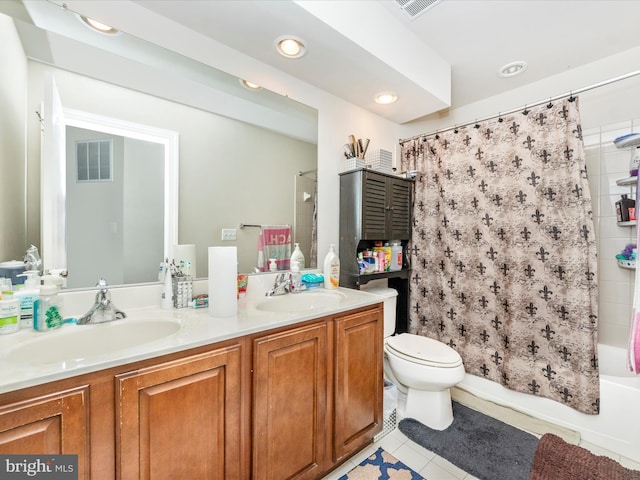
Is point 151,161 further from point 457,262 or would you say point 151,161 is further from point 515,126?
point 515,126

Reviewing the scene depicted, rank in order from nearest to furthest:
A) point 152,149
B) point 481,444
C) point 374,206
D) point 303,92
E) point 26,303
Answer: point 26,303 → point 152,149 → point 481,444 → point 303,92 → point 374,206

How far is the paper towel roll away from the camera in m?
1.19

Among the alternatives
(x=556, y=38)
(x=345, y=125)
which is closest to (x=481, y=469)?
(x=345, y=125)

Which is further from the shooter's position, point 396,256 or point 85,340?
point 396,256

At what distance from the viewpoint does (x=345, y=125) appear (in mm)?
2115

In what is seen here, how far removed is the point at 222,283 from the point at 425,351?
1355mm

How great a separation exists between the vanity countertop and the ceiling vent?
1.63 m

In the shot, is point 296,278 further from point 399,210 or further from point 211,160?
point 399,210

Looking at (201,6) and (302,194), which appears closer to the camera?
(201,6)

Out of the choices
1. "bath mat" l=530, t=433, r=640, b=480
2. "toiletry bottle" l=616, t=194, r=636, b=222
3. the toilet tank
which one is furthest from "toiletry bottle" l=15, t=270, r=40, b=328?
"toiletry bottle" l=616, t=194, r=636, b=222

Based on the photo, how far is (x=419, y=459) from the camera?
1.52 m

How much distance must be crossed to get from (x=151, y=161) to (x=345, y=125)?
136 cm

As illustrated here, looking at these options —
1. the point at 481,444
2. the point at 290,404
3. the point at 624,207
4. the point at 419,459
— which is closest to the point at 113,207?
the point at 290,404

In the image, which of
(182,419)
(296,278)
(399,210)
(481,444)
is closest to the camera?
(182,419)
